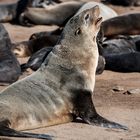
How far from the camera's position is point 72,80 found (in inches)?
267

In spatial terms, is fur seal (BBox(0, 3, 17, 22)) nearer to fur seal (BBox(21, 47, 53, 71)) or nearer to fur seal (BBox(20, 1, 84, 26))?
fur seal (BBox(20, 1, 84, 26))

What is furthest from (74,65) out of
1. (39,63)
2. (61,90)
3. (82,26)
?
(39,63)

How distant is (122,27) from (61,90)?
7510 millimetres

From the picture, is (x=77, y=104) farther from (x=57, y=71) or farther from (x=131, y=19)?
(x=131, y=19)

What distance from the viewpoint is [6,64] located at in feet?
32.6

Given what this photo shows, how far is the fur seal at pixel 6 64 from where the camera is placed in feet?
31.4

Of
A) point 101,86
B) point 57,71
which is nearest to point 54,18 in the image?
point 101,86

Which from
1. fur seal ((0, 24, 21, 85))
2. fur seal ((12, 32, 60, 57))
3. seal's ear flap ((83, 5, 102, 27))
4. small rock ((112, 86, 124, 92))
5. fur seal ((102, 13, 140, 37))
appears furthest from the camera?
fur seal ((102, 13, 140, 37))

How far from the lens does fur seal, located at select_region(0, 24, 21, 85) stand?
9586 mm

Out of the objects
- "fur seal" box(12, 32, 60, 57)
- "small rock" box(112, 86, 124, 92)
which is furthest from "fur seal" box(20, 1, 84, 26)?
"small rock" box(112, 86, 124, 92)

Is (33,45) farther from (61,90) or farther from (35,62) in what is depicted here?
(61,90)

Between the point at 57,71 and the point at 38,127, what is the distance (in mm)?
707

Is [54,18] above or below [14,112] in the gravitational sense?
below

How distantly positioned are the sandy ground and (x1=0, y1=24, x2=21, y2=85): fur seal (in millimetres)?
412
